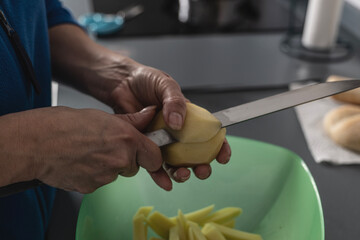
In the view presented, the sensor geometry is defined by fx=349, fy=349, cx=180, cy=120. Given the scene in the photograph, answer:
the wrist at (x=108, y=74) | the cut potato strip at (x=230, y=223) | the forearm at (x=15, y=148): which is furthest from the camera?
the wrist at (x=108, y=74)

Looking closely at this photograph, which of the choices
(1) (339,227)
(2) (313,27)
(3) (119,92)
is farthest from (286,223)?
(2) (313,27)

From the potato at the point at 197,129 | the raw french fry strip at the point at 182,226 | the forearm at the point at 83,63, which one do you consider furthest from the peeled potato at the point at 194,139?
the forearm at the point at 83,63

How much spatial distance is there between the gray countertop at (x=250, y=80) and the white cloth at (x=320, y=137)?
0.02m

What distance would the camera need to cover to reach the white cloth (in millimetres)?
787

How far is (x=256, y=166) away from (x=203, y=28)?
1.01 m

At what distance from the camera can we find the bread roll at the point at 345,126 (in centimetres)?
79

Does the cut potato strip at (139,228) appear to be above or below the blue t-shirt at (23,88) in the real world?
below

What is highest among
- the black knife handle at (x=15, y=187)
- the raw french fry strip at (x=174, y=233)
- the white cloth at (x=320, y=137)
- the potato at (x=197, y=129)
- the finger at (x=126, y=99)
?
the potato at (x=197, y=129)

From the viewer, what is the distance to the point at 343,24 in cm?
151

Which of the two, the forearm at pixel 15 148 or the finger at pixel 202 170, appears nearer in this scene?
the forearm at pixel 15 148

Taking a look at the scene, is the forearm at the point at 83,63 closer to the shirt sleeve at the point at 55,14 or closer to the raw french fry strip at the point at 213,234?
the shirt sleeve at the point at 55,14

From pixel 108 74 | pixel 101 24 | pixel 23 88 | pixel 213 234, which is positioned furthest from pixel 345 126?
pixel 101 24

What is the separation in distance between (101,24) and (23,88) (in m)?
0.98

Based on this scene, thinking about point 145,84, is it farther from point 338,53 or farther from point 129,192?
point 338,53
